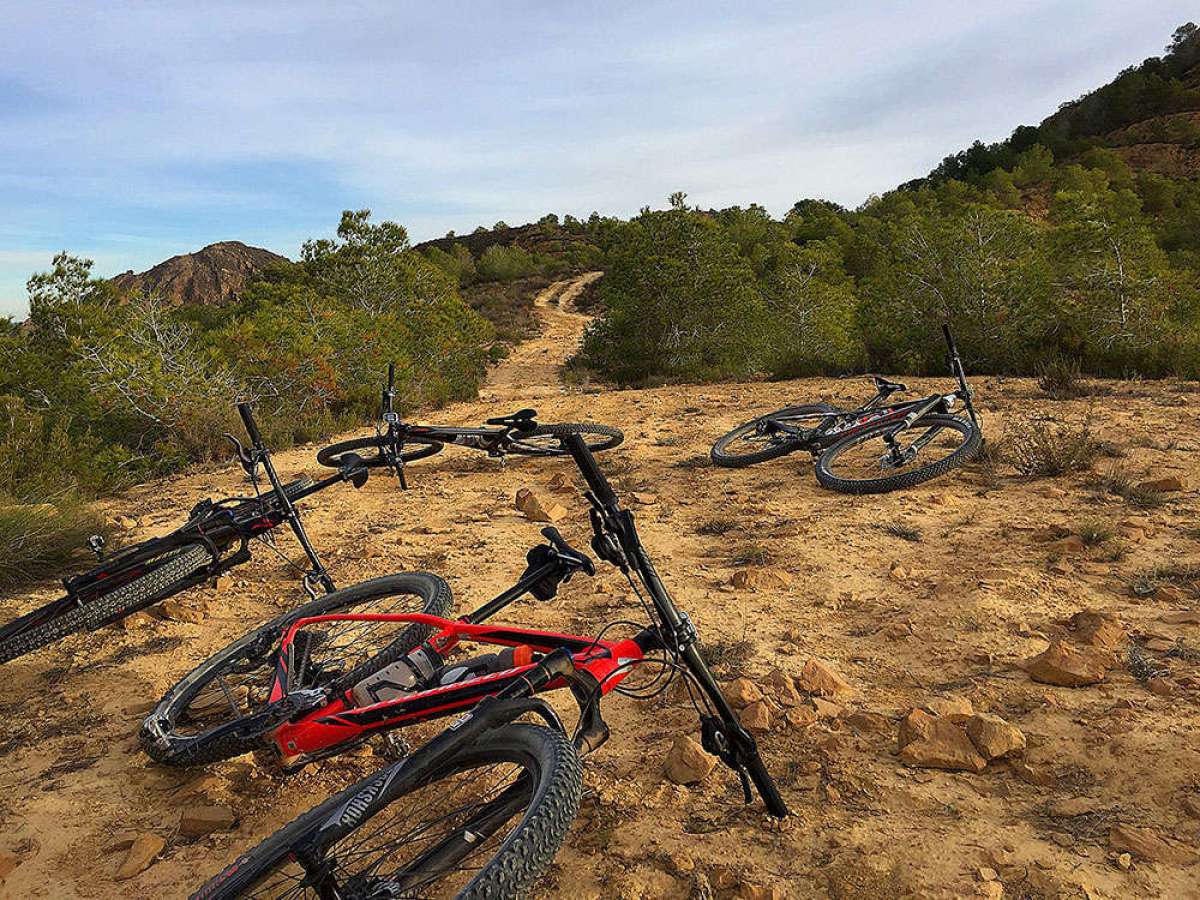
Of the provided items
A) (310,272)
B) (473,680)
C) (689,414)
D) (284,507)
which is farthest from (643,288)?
(473,680)

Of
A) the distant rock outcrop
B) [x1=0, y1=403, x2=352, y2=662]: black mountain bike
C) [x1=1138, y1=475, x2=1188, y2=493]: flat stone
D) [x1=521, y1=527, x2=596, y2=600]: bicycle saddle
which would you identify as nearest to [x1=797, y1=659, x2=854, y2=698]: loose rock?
[x1=521, y1=527, x2=596, y2=600]: bicycle saddle

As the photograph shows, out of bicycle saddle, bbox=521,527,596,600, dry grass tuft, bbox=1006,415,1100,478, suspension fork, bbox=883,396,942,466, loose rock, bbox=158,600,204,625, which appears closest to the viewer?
bicycle saddle, bbox=521,527,596,600

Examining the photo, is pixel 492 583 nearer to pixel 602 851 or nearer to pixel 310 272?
pixel 602 851

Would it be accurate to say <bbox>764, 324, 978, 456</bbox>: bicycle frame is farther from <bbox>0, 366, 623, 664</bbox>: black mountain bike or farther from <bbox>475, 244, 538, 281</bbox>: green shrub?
<bbox>475, 244, 538, 281</bbox>: green shrub

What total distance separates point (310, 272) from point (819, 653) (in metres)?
21.0

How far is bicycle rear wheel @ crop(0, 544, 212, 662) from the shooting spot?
356cm

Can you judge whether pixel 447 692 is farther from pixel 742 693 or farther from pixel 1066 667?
pixel 1066 667

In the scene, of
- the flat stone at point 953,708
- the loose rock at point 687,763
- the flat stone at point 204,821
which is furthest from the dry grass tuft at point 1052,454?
the flat stone at point 204,821

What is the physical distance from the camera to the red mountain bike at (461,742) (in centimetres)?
174

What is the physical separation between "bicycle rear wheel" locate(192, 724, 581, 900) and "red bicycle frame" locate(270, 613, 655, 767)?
276 mm

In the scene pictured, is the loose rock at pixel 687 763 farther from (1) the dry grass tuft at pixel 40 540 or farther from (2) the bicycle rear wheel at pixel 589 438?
(1) the dry grass tuft at pixel 40 540

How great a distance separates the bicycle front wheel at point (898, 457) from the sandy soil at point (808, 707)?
211mm

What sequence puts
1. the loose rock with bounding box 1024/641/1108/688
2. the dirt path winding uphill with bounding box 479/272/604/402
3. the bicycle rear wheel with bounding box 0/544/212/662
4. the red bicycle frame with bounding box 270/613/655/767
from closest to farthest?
the red bicycle frame with bounding box 270/613/655/767, the loose rock with bounding box 1024/641/1108/688, the bicycle rear wheel with bounding box 0/544/212/662, the dirt path winding uphill with bounding box 479/272/604/402

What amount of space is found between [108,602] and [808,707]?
11.5ft
